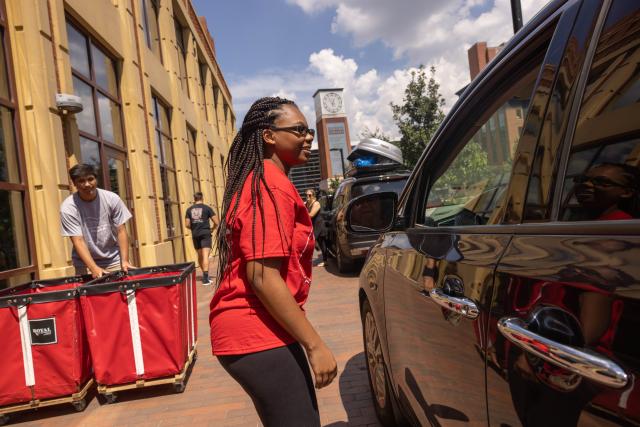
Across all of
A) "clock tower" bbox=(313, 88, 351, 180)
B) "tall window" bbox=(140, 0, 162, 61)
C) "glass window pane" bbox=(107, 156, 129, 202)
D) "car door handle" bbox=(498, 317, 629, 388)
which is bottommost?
"car door handle" bbox=(498, 317, 629, 388)

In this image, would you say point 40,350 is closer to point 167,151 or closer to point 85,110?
point 85,110

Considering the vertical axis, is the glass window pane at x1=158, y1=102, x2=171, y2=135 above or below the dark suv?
above

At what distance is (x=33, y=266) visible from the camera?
586cm

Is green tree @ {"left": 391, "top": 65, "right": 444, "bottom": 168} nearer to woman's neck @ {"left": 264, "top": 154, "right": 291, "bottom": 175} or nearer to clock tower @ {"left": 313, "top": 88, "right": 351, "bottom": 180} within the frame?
woman's neck @ {"left": 264, "top": 154, "right": 291, "bottom": 175}

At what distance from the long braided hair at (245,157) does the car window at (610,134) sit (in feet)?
3.24

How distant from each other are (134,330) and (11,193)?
122 inches

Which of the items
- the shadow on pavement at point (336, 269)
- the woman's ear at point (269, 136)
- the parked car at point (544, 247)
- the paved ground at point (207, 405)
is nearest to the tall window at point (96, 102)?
the paved ground at point (207, 405)

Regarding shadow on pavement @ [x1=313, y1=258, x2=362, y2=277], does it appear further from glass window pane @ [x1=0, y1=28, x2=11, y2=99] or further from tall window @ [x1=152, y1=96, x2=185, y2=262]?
glass window pane @ [x1=0, y1=28, x2=11, y2=99]

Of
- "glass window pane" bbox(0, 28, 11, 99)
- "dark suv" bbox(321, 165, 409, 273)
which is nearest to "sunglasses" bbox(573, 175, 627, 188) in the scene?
"glass window pane" bbox(0, 28, 11, 99)

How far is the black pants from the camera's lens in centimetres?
164

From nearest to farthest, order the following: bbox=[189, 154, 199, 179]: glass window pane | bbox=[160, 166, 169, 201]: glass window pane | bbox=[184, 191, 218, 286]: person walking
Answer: bbox=[184, 191, 218, 286]: person walking < bbox=[160, 166, 169, 201]: glass window pane < bbox=[189, 154, 199, 179]: glass window pane

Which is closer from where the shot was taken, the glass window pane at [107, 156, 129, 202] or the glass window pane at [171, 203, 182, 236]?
the glass window pane at [107, 156, 129, 202]

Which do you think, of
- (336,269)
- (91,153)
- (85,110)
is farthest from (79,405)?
(336,269)

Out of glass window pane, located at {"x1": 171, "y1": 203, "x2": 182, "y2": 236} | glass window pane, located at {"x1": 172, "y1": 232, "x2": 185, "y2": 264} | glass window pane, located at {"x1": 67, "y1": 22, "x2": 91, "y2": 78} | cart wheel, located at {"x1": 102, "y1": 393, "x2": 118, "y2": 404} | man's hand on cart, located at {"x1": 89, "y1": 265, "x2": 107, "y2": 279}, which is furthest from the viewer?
glass window pane, located at {"x1": 171, "y1": 203, "x2": 182, "y2": 236}
